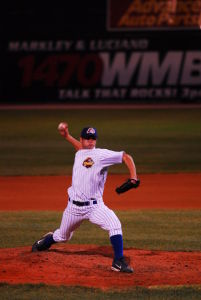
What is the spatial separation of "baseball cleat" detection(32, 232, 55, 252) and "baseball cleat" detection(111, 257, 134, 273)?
3.13ft

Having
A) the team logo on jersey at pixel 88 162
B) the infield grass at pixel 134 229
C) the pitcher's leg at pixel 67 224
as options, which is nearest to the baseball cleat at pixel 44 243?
the pitcher's leg at pixel 67 224

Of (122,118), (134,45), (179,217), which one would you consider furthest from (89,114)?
(179,217)

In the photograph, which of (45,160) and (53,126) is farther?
(53,126)

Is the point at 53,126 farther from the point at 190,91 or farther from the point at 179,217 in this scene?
the point at 179,217

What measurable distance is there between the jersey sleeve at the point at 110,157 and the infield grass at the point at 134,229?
6.23 feet

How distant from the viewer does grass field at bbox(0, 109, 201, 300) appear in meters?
7.43

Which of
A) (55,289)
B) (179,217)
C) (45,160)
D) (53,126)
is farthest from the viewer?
(53,126)

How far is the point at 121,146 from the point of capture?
69.4ft

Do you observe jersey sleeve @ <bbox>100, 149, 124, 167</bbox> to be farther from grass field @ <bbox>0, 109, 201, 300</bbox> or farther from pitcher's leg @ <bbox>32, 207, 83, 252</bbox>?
grass field @ <bbox>0, 109, 201, 300</bbox>

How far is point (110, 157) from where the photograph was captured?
8.02 meters

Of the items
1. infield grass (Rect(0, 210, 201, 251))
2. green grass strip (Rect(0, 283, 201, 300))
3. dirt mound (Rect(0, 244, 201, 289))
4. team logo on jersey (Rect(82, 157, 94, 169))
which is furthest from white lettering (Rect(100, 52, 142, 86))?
green grass strip (Rect(0, 283, 201, 300))

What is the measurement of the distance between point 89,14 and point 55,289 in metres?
30.1

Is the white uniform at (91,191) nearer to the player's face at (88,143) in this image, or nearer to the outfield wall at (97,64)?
the player's face at (88,143)

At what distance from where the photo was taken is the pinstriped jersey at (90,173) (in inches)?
320
